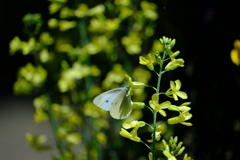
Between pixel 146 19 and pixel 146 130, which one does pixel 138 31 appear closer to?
pixel 146 19

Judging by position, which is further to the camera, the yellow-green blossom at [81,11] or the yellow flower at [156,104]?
the yellow-green blossom at [81,11]

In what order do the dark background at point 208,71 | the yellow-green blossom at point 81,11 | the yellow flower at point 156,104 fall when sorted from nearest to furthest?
the yellow flower at point 156,104, the dark background at point 208,71, the yellow-green blossom at point 81,11

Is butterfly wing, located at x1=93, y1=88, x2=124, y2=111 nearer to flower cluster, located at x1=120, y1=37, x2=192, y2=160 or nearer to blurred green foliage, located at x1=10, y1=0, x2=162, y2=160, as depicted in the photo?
flower cluster, located at x1=120, y1=37, x2=192, y2=160

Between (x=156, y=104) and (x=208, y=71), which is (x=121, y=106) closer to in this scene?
(x=156, y=104)

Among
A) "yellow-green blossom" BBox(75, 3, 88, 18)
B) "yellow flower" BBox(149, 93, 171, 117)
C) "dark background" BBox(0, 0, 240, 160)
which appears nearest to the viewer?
"yellow flower" BBox(149, 93, 171, 117)

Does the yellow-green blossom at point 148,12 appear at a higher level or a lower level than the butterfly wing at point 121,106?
higher

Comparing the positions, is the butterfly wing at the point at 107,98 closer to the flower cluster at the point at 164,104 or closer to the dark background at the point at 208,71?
the flower cluster at the point at 164,104

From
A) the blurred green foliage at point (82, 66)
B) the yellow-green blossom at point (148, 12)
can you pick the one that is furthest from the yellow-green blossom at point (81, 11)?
the yellow-green blossom at point (148, 12)

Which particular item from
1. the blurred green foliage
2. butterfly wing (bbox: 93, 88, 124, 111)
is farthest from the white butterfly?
the blurred green foliage
